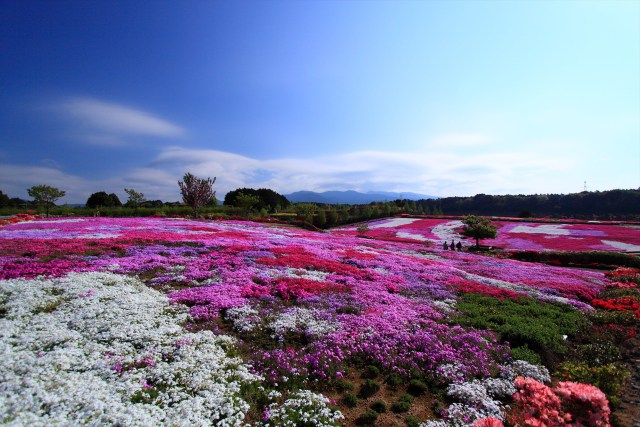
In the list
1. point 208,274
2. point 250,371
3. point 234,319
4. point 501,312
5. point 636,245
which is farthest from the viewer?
point 636,245

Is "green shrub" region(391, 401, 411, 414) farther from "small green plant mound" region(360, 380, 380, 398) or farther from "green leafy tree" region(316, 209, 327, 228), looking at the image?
"green leafy tree" region(316, 209, 327, 228)

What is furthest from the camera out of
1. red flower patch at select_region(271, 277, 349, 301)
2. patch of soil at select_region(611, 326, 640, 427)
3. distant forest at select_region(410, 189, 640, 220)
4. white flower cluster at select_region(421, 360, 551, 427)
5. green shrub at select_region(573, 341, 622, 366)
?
distant forest at select_region(410, 189, 640, 220)

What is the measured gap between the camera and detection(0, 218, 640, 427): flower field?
7.12m

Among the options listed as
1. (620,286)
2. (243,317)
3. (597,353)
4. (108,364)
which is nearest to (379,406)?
(243,317)

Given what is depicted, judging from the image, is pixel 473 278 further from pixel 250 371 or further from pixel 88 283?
pixel 88 283

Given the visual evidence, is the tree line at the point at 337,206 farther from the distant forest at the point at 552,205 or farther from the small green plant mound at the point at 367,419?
the small green plant mound at the point at 367,419

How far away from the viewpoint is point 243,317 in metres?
12.2

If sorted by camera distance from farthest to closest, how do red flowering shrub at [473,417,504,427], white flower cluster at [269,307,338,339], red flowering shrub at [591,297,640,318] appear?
1. red flowering shrub at [591,297,640,318]
2. white flower cluster at [269,307,338,339]
3. red flowering shrub at [473,417,504,427]

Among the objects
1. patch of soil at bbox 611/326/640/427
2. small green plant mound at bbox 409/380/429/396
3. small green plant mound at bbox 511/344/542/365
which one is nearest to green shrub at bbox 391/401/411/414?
small green plant mound at bbox 409/380/429/396

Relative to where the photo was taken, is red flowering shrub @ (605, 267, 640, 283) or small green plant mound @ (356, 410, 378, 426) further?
Answer: red flowering shrub @ (605, 267, 640, 283)

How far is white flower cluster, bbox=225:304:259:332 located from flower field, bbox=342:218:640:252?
3972cm

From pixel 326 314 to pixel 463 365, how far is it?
17.9 ft

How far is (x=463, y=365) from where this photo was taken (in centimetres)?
1003

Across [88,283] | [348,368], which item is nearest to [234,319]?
[348,368]
